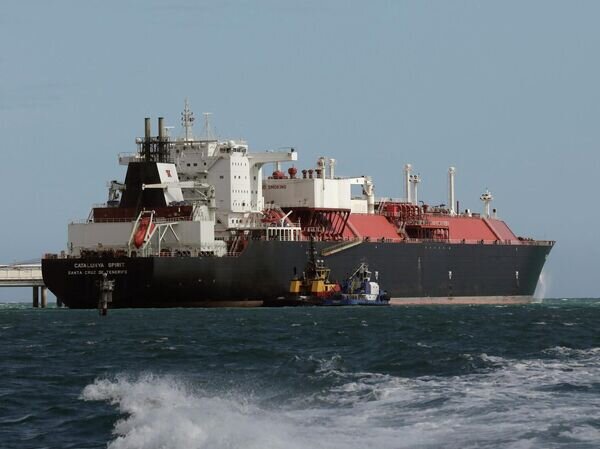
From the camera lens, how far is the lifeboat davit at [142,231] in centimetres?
8594

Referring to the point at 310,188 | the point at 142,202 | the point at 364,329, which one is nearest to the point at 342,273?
the point at 310,188

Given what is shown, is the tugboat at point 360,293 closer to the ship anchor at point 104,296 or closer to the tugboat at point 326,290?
the tugboat at point 326,290

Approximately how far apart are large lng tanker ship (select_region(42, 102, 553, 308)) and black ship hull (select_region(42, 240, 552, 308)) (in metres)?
0.06

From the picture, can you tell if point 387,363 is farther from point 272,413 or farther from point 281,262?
point 281,262

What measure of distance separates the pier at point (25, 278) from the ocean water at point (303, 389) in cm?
4587

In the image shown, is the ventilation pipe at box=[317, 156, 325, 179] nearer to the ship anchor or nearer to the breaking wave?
the ship anchor

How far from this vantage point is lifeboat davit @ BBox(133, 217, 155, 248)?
8594 cm

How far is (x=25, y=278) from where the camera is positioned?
332ft

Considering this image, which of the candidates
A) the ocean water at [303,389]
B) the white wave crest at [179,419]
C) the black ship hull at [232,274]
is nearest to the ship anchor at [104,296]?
the black ship hull at [232,274]

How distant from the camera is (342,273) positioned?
9450cm

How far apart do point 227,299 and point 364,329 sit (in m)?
30.3

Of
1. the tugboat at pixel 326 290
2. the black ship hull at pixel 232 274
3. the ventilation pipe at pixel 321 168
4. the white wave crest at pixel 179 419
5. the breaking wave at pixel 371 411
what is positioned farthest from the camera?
the ventilation pipe at pixel 321 168

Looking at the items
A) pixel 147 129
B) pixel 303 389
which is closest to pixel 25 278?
pixel 147 129

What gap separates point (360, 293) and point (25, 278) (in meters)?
25.0
